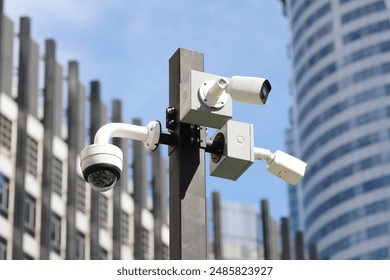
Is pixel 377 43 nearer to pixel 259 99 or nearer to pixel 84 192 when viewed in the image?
pixel 84 192

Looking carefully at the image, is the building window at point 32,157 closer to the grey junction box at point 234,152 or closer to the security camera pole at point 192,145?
the security camera pole at point 192,145

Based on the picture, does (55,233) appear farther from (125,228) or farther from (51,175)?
(125,228)

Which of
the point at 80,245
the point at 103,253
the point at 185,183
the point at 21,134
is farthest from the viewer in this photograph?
the point at 103,253

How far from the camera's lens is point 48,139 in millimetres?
63875

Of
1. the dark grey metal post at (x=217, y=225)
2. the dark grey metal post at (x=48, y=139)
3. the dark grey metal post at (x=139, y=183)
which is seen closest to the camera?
the dark grey metal post at (x=48, y=139)

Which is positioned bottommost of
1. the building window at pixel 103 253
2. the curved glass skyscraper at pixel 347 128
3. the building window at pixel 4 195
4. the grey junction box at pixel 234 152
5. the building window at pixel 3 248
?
the grey junction box at pixel 234 152

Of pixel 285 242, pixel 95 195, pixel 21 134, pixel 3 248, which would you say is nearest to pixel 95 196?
pixel 95 195

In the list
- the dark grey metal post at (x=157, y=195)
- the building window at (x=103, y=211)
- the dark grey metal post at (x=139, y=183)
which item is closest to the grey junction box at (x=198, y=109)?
the building window at (x=103, y=211)

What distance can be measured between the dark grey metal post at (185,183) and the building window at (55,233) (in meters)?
51.2

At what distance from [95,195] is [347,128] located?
370 ft

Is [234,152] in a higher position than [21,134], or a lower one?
lower

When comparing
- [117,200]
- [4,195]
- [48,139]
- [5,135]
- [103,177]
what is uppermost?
[48,139]

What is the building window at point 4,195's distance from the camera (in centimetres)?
5857

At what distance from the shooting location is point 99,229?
67812 millimetres
